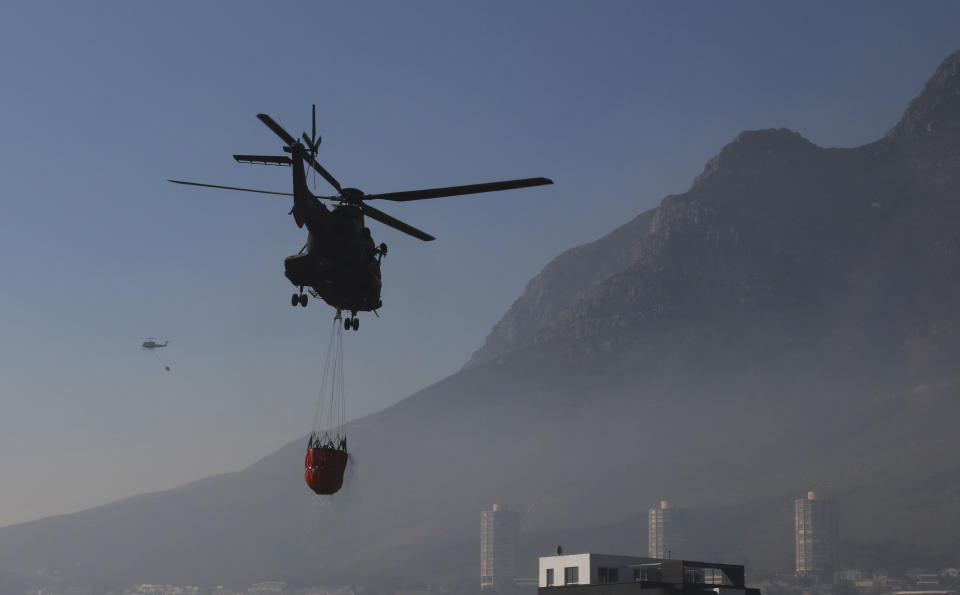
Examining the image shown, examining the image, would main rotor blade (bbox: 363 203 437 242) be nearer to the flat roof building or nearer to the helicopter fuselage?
the helicopter fuselage

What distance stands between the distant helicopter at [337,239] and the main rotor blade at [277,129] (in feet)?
0.24

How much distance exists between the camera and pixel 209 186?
5441 centimetres

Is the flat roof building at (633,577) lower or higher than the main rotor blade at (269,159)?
lower

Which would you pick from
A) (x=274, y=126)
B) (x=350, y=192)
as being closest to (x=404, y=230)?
(x=350, y=192)

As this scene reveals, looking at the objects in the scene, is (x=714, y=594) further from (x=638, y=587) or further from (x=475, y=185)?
(x=475, y=185)

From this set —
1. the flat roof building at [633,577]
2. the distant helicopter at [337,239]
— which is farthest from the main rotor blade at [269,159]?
the flat roof building at [633,577]

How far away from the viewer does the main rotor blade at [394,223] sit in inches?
2552

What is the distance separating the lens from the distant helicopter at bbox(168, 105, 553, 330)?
5941cm

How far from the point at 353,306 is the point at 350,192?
20.0 feet

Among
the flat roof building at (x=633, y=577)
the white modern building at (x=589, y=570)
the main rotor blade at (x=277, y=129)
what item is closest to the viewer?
the main rotor blade at (x=277, y=129)

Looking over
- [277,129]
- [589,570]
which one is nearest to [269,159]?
[277,129]

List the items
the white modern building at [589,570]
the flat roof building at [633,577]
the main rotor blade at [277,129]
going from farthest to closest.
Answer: the white modern building at [589,570]
the flat roof building at [633,577]
the main rotor blade at [277,129]

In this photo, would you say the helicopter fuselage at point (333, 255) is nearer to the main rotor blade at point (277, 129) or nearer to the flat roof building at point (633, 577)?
the main rotor blade at point (277, 129)

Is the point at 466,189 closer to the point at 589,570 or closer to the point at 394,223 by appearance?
the point at 394,223
